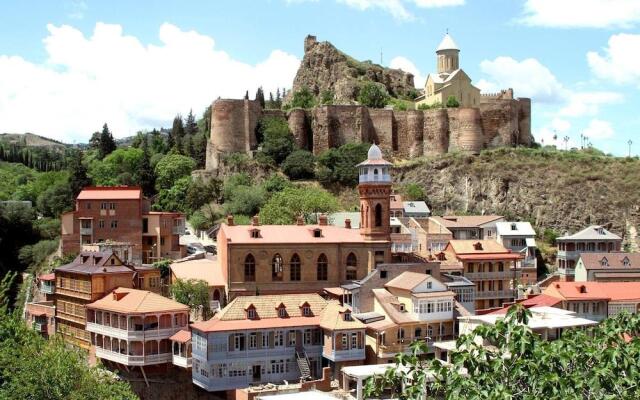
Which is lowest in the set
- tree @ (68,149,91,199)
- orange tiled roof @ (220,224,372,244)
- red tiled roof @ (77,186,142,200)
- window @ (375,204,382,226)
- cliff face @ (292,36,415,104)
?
orange tiled roof @ (220,224,372,244)

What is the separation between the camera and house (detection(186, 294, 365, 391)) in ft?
138

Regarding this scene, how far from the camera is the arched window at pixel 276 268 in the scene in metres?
50.5

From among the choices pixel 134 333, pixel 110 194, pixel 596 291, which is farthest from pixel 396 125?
pixel 134 333

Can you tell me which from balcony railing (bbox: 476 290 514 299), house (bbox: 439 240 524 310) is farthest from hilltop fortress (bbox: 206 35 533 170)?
balcony railing (bbox: 476 290 514 299)

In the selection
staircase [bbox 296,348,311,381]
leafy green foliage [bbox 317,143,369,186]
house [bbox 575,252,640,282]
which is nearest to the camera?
staircase [bbox 296,348,311,381]

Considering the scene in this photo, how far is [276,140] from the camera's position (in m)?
84.2

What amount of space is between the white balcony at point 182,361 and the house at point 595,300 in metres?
22.8

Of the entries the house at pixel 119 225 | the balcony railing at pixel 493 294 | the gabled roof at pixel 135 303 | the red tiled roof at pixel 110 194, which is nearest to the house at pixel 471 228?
the balcony railing at pixel 493 294

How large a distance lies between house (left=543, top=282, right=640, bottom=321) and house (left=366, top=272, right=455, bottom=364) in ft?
28.4

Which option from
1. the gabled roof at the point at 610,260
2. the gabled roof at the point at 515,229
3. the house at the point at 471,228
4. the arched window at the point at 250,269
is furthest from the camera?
the house at the point at 471,228

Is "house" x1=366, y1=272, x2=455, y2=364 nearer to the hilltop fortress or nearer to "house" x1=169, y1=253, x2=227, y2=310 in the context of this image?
"house" x1=169, y1=253, x2=227, y2=310

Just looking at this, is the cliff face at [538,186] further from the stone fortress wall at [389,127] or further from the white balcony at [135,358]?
the white balcony at [135,358]

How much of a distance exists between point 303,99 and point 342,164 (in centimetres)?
1699

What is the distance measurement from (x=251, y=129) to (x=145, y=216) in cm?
2598
